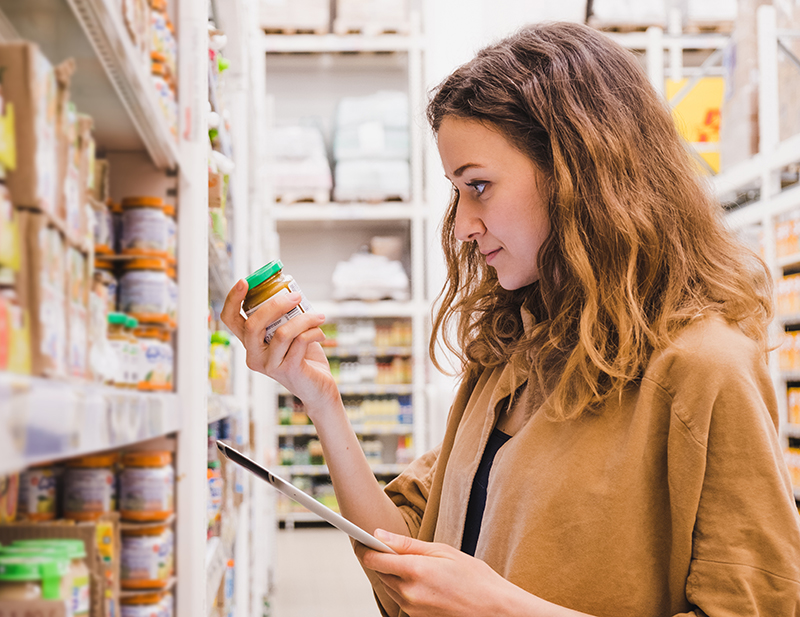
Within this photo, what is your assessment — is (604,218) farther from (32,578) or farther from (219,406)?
(219,406)

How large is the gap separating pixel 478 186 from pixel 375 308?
5.77m

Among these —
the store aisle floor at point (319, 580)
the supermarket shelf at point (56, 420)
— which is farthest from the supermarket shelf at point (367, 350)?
the supermarket shelf at point (56, 420)

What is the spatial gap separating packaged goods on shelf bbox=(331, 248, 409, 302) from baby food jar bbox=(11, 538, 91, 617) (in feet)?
20.4

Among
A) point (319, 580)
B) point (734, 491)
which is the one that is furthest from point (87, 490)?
point (319, 580)

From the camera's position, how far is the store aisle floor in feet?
14.1

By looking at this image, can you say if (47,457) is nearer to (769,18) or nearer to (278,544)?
(769,18)

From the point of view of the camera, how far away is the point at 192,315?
122 centimetres

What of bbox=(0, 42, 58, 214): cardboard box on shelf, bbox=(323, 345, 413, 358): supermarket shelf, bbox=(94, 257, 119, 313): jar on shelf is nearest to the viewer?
bbox=(0, 42, 58, 214): cardboard box on shelf

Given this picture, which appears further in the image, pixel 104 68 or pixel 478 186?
pixel 478 186

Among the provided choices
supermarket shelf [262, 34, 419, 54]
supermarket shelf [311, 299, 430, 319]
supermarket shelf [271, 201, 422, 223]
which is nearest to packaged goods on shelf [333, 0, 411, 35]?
supermarket shelf [262, 34, 419, 54]

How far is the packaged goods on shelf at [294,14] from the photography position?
7066mm

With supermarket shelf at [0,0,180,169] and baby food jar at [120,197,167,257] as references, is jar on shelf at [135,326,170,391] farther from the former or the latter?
supermarket shelf at [0,0,180,169]

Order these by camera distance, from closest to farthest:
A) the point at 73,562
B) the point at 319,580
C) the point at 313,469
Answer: the point at 73,562 < the point at 319,580 < the point at 313,469

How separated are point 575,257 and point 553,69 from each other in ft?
0.99
